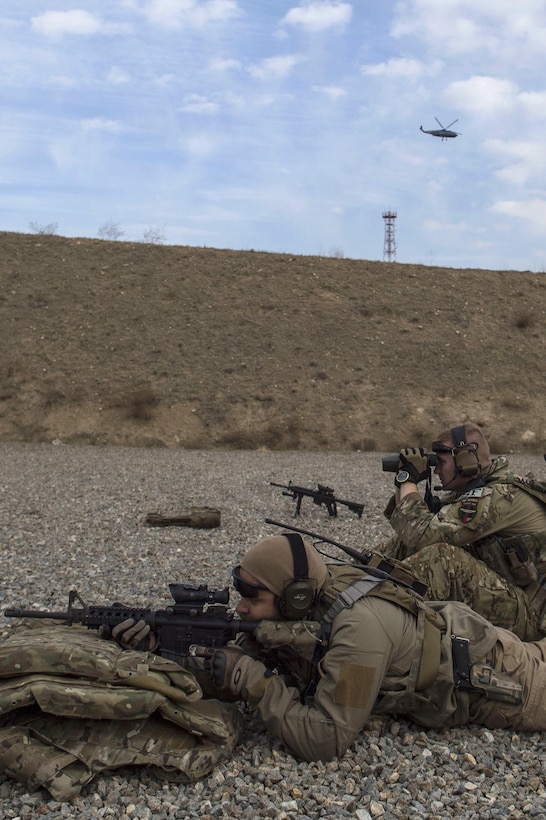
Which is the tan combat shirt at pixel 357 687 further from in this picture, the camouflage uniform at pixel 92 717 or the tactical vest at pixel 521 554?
the tactical vest at pixel 521 554

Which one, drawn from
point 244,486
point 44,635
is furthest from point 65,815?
point 244,486

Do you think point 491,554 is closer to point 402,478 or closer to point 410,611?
point 402,478

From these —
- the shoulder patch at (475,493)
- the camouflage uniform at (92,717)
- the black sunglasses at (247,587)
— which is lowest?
the camouflage uniform at (92,717)

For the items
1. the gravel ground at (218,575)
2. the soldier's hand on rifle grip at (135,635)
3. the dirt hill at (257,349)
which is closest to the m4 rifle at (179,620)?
the soldier's hand on rifle grip at (135,635)

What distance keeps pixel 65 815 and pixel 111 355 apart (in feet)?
75.7

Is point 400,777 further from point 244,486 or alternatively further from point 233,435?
point 233,435

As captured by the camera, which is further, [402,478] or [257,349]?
[257,349]

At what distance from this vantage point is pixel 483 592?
4.96 meters

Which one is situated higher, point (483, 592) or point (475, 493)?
point (475, 493)

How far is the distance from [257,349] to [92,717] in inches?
927

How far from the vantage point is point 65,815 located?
329cm

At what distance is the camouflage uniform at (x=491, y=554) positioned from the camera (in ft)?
16.3

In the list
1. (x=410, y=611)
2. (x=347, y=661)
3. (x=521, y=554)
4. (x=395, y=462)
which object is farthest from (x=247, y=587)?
(x=395, y=462)

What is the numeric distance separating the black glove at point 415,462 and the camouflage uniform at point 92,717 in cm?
272
